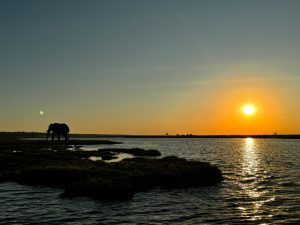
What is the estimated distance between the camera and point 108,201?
2931 cm

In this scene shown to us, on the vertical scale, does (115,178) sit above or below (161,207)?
above

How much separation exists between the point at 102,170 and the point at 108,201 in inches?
432

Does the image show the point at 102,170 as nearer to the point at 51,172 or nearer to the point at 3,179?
the point at 51,172

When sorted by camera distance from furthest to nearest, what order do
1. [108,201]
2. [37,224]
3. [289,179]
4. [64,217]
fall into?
[289,179]
[108,201]
[64,217]
[37,224]

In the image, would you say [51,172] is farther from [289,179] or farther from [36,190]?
[289,179]

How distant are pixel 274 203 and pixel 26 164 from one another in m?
31.3

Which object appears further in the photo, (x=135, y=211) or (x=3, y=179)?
(x=3, y=179)

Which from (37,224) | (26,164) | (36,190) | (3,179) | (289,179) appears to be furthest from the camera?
(26,164)

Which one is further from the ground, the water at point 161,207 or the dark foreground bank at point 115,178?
the dark foreground bank at point 115,178

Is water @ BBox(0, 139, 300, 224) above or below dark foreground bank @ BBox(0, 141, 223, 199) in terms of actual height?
below

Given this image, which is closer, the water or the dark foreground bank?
the water

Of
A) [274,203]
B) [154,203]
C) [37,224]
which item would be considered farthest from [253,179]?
[37,224]

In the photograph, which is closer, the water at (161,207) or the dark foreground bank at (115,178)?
the water at (161,207)

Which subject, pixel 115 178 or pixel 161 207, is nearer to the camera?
pixel 161 207
